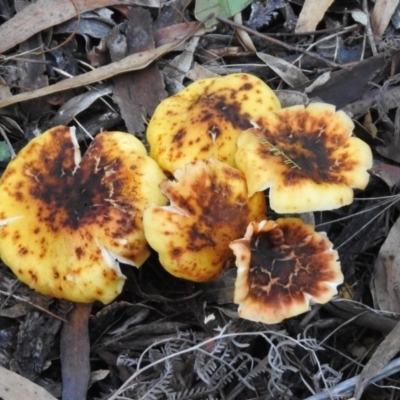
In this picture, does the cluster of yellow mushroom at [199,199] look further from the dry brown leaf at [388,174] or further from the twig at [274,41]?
the twig at [274,41]

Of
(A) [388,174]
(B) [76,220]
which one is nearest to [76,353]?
(B) [76,220]

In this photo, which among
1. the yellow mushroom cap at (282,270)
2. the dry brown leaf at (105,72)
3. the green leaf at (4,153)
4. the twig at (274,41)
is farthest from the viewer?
the twig at (274,41)

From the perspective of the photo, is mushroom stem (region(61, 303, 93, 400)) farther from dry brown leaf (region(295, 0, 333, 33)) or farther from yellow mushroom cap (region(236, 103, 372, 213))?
dry brown leaf (region(295, 0, 333, 33))

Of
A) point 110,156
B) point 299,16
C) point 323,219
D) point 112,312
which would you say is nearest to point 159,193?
point 110,156

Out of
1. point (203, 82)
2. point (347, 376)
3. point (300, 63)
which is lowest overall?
point (347, 376)

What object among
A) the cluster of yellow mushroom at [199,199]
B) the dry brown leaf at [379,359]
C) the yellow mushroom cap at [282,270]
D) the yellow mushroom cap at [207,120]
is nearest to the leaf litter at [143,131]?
the dry brown leaf at [379,359]

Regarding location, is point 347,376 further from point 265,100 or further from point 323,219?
point 265,100

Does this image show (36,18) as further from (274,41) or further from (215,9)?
(274,41)
